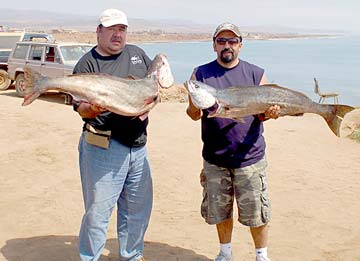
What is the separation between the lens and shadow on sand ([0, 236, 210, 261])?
5064mm

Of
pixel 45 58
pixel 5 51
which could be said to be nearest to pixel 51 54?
pixel 45 58

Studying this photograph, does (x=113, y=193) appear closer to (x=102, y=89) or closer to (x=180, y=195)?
(x=102, y=89)

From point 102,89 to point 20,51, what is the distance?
14.6 metres

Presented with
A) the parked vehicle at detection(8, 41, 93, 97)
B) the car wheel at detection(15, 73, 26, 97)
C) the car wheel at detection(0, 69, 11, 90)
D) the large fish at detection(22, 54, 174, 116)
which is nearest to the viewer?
the large fish at detection(22, 54, 174, 116)

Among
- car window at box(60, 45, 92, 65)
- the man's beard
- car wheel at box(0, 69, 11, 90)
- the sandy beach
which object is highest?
the man's beard

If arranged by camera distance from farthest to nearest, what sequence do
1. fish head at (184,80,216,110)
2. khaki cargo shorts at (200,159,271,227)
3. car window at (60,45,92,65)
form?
car window at (60,45,92,65)
khaki cargo shorts at (200,159,271,227)
fish head at (184,80,216,110)

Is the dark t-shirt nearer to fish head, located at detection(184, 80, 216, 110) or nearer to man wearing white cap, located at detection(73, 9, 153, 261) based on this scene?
man wearing white cap, located at detection(73, 9, 153, 261)

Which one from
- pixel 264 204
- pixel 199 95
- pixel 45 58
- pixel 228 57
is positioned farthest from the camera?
pixel 45 58

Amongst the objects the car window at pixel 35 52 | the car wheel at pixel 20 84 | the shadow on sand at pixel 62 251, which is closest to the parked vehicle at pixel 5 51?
the car wheel at pixel 20 84

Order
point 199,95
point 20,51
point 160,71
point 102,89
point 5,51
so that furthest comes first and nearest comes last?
point 5,51 → point 20,51 → point 160,71 → point 199,95 → point 102,89

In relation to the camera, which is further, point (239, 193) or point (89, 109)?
point (239, 193)

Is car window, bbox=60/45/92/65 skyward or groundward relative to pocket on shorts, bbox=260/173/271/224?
groundward

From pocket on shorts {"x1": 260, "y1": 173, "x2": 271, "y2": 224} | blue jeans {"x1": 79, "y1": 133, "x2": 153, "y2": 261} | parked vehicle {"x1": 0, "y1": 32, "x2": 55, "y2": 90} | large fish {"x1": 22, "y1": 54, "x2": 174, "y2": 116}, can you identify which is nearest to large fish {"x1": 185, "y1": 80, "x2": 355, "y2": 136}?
large fish {"x1": 22, "y1": 54, "x2": 174, "y2": 116}

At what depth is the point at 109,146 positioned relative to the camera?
4.20m
